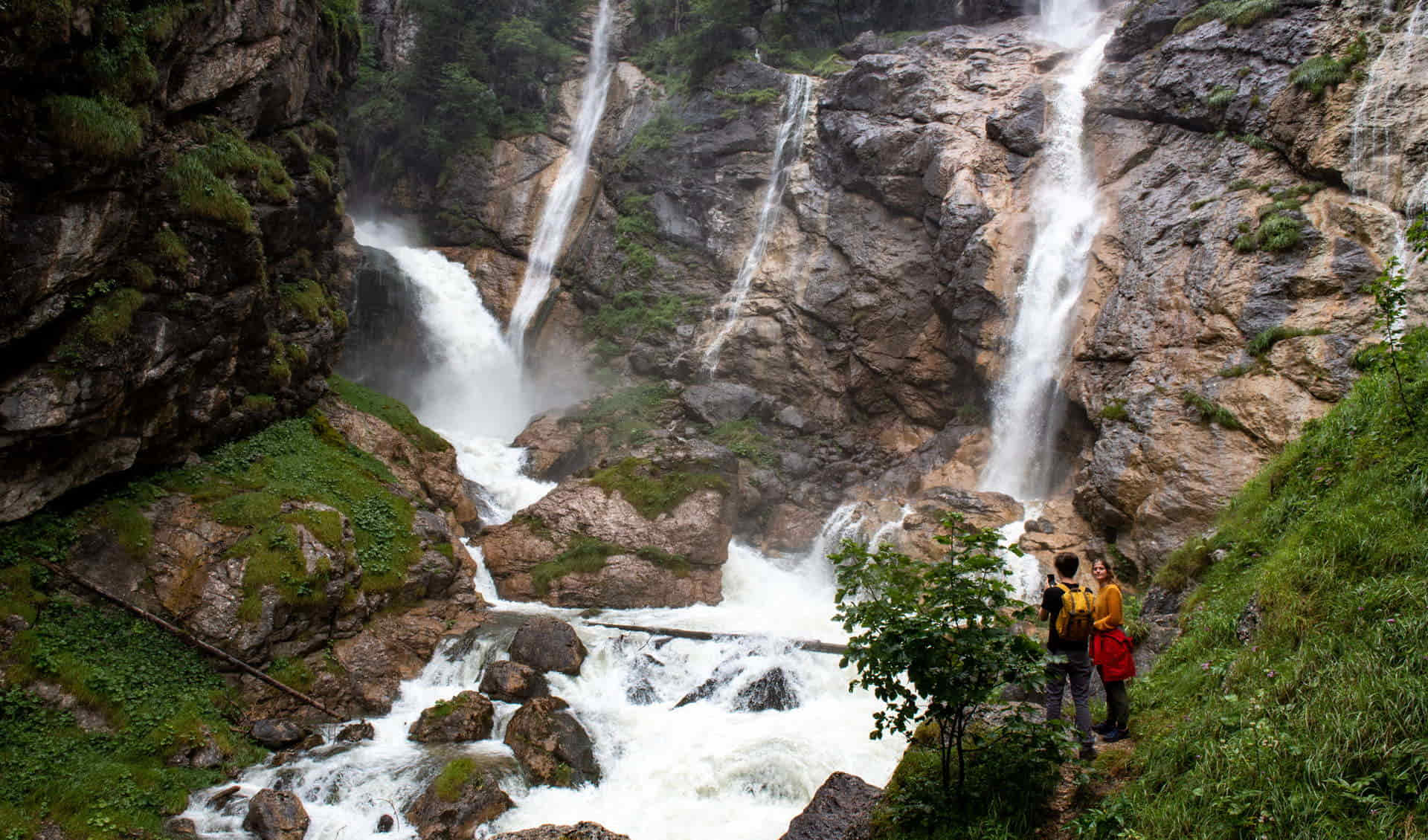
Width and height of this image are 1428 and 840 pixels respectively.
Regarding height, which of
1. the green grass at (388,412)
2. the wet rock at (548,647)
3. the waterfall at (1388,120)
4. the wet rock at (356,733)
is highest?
the waterfall at (1388,120)

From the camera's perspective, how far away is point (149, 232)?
37.9 ft

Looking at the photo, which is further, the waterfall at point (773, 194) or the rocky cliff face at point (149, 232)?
the waterfall at point (773, 194)

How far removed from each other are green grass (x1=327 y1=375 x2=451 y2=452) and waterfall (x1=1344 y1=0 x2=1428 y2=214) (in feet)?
68.6

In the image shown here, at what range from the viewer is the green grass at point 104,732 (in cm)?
825

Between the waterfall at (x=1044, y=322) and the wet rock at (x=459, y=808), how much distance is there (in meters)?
14.8

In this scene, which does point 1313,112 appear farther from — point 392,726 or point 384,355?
point 384,355

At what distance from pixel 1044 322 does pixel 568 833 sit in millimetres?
17878

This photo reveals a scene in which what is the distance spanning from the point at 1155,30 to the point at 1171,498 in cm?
1628

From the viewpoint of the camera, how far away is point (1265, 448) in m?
13.3

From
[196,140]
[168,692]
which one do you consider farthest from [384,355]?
[168,692]

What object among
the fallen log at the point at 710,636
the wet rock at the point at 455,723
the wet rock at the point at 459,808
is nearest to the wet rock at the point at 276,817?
the wet rock at the point at 459,808

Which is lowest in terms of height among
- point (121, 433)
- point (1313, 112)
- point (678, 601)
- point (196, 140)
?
point (678, 601)

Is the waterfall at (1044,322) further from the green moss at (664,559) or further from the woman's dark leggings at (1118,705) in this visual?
the woman's dark leggings at (1118,705)

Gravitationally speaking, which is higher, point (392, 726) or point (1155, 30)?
point (1155, 30)
